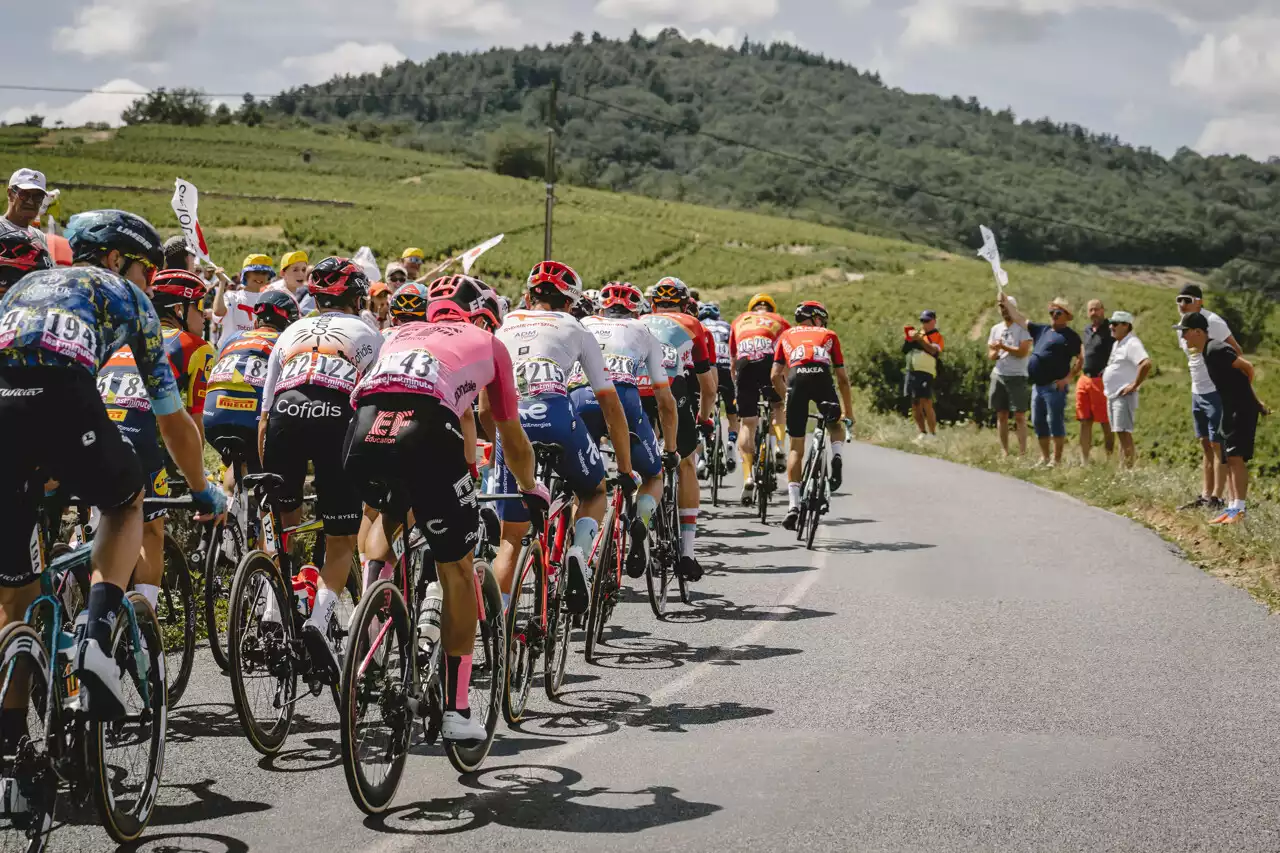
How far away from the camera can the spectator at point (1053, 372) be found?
18.2 metres

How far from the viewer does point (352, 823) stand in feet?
16.5

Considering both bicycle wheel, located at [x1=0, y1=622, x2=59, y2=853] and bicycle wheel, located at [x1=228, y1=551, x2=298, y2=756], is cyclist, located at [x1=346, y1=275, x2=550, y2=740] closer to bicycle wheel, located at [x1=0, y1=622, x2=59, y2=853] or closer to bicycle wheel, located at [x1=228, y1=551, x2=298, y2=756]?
bicycle wheel, located at [x1=228, y1=551, x2=298, y2=756]

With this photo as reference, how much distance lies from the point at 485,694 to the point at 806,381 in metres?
7.39

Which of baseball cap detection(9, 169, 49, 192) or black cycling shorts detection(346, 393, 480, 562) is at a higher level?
baseball cap detection(9, 169, 49, 192)

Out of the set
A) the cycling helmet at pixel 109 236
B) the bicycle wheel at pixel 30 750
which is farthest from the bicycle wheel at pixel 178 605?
the bicycle wheel at pixel 30 750

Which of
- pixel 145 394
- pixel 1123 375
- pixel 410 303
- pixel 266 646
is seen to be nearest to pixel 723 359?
pixel 1123 375

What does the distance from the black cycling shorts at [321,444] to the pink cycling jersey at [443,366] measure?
39.1 inches

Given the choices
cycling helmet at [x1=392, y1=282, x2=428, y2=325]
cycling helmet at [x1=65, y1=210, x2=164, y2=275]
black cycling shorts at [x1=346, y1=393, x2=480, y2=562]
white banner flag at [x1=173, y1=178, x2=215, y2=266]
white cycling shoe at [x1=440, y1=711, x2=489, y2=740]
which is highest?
white banner flag at [x1=173, y1=178, x2=215, y2=266]

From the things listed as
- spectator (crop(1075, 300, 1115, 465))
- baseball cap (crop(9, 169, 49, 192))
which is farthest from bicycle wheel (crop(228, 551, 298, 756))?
spectator (crop(1075, 300, 1115, 465))

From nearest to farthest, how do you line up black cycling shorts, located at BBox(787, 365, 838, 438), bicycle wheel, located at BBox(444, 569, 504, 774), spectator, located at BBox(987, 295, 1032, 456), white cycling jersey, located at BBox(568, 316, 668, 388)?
1. bicycle wheel, located at BBox(444, 569, 504, 774)
2. white cycling jersey, located at BBox(568, 316, 668, 388)
3. black cycling shorts, located at BBox(787, 365, 838, 438)
4. spectator, located at BBox(987, 295, 1032, 456)

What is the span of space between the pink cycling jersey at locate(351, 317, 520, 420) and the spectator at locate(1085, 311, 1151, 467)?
43.8 feet

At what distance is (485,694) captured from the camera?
6.05m

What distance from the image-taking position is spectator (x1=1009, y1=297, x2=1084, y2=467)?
59.6 feet

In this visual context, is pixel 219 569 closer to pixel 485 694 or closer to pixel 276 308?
pixel 276 308
